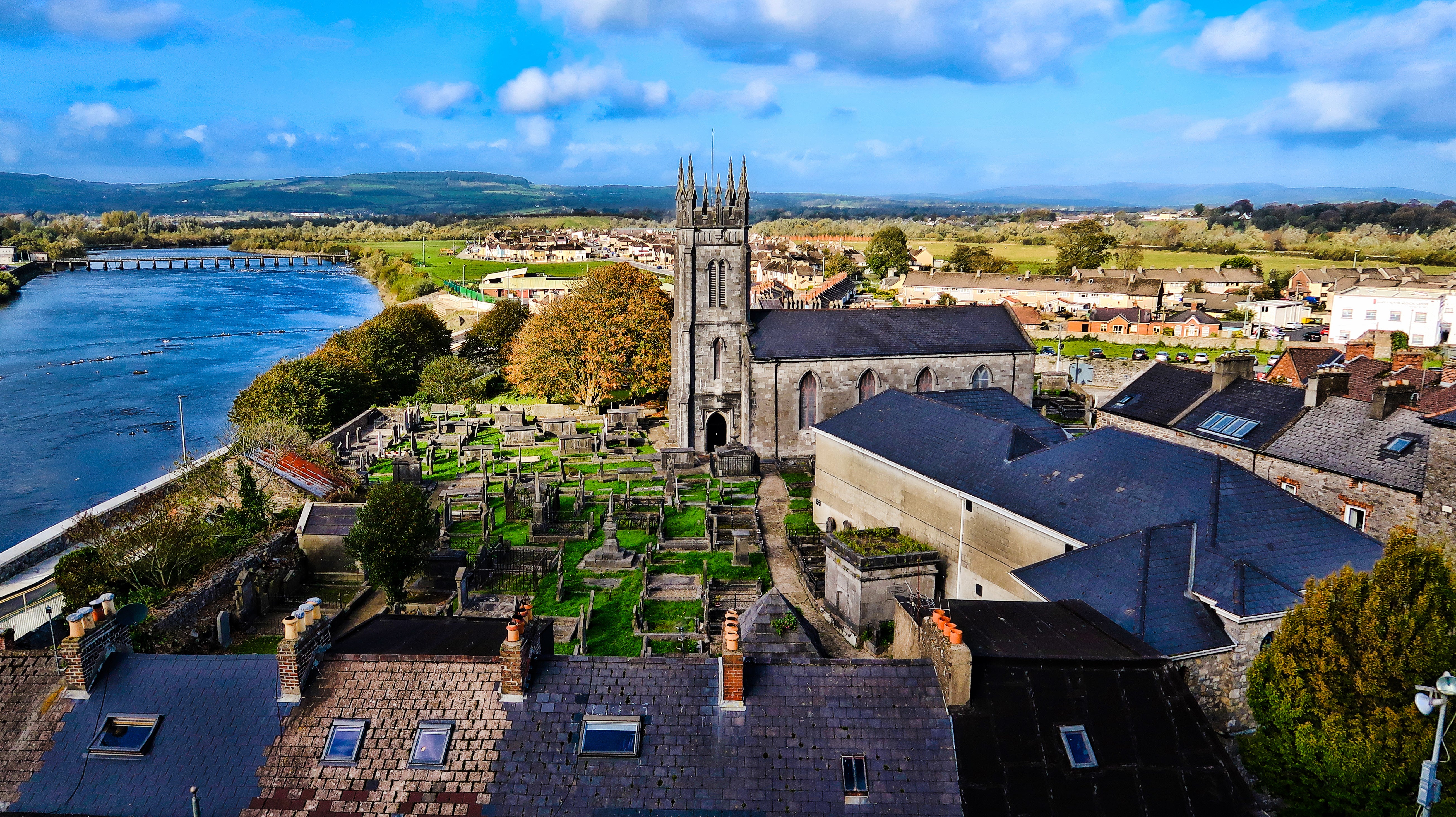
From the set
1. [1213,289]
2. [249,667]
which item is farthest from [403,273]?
[249,667]

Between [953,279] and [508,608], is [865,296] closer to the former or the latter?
[953,279]

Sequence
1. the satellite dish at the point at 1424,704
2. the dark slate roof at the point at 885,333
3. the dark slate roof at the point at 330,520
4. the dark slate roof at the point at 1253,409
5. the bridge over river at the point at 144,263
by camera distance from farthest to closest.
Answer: the bridge over river at the point at 144,263, the dark slate roof at the point at 885,333, the dark slate roof at the point at 1253,409, the dark slate roof at the point at 330,520, the satellite dish at the point at 1424,704

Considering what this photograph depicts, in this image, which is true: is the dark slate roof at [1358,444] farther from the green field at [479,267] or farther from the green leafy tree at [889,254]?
the green field at [479,267]

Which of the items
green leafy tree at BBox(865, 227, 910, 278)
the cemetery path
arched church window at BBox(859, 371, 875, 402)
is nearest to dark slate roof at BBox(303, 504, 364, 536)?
the cemetery path

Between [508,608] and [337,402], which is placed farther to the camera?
[337,402]

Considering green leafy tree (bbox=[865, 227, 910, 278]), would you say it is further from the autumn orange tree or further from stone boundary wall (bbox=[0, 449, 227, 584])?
stone boundary wall (bbox=[0, 449, 227, 584])

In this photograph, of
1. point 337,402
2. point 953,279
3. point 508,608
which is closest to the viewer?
point 508,608

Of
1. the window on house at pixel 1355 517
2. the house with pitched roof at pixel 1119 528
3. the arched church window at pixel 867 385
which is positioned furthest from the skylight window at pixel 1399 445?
the arched church window at pixel 867 385
